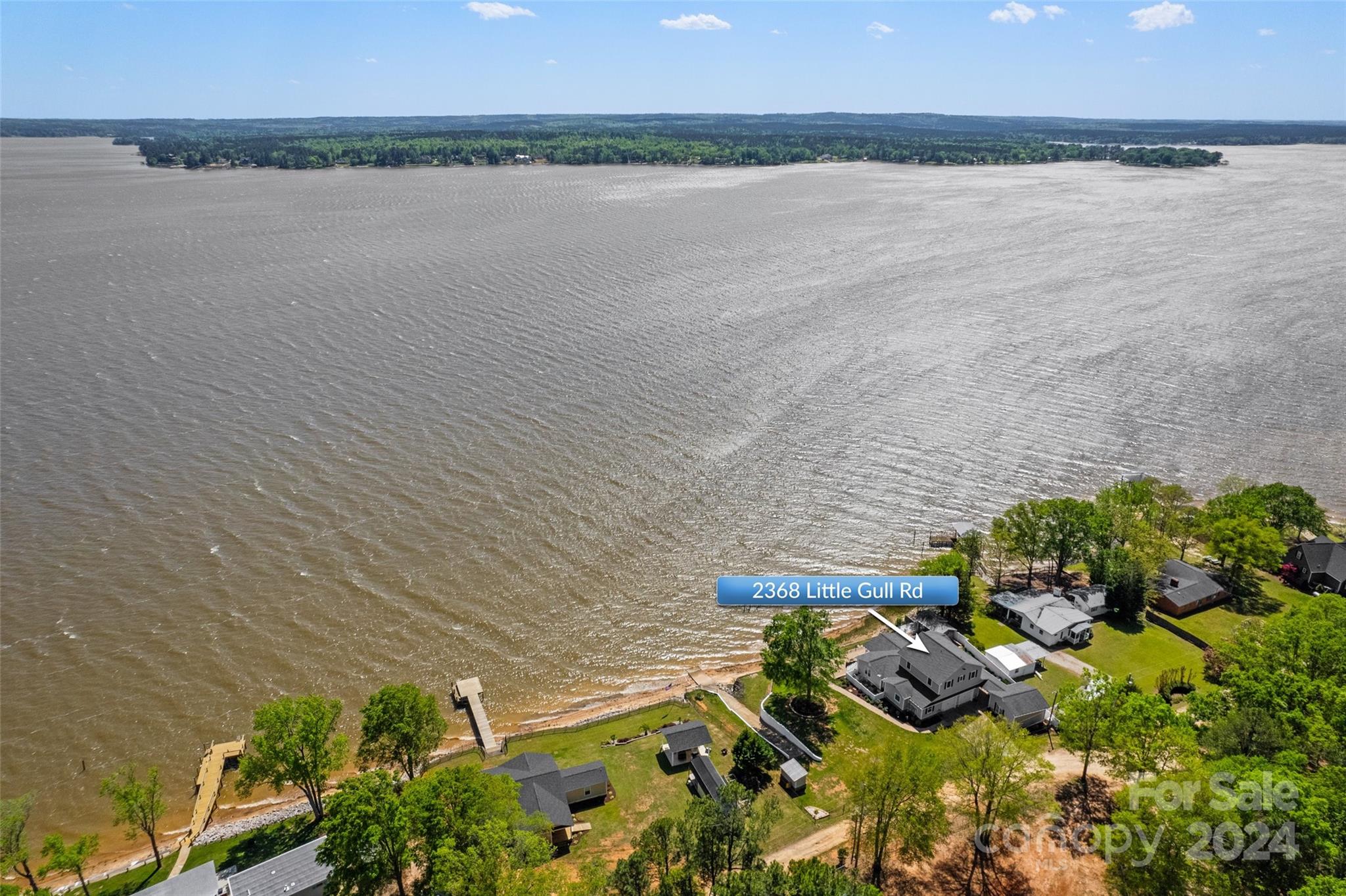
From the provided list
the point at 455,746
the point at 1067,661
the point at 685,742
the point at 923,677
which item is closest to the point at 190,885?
the point at 455,746

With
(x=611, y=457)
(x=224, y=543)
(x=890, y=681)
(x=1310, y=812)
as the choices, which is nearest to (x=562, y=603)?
(x=611, y=457)

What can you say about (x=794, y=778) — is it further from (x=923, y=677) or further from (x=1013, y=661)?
(x=1013, y=661)

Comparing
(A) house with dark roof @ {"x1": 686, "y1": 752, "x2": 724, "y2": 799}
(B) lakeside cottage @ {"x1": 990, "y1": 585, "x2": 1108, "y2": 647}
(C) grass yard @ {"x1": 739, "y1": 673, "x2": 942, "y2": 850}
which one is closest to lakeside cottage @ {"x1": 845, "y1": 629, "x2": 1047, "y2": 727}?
(C) grass yard @ {"x1": 739, "y1": 673, "x2": 942, "y2": 850}

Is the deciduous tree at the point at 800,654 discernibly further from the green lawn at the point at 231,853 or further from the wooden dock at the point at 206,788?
the wooden dock at the point at 206,788

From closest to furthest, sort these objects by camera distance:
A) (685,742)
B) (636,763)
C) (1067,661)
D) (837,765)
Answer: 1. (837,765)
2. (685,742)
3. (636,763)
4. (1067,661)

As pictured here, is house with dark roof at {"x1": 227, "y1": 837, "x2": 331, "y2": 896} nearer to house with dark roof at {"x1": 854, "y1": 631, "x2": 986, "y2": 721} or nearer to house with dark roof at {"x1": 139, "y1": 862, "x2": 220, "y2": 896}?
house with dark roof at {"x1": 139, "y1": 862, "x2": 220, "y2": 896}
